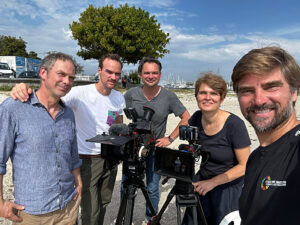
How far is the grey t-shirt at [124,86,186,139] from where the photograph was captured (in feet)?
11.1

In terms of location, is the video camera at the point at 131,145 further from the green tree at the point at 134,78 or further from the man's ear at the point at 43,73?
the green tree at the point at 134,78

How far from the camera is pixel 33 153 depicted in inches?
71.7

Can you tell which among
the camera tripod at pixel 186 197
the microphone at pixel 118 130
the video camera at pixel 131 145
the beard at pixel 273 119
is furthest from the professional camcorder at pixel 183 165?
the beard at pixel 273 119

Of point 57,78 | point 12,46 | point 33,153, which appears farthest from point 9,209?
point 12,46

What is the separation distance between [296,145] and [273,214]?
0.37 m

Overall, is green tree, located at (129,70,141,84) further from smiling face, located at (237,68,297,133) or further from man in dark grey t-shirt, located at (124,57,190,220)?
smiling face, located at (237,68,297,133)

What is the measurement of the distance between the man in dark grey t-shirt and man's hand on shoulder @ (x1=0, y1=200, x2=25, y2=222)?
1907 millimetres

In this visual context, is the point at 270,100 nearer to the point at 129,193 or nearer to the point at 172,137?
the point at 129,193

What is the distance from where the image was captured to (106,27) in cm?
2498

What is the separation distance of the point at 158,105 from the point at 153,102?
0.32 feet

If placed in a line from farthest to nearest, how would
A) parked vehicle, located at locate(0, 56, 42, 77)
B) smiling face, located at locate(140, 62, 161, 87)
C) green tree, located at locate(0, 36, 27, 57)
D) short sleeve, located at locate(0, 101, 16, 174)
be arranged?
1. green tree, located at locate(0, 36, 27, 57)
2. parked vehicle, located at locate(0, 56, 42, 77)
3. smiling face, located at locate(140, 62, 161, 87)
4. short sleeve, located at locate(0, 101, 16, 174)

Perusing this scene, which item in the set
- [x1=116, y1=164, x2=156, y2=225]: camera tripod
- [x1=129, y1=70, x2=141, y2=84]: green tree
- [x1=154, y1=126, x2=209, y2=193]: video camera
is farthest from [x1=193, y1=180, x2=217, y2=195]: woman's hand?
[x1=129, y1=70, x2=141, y2=84]: green tree

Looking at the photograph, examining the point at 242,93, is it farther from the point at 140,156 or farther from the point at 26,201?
the point at 26,201

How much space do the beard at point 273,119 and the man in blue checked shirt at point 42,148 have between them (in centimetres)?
162
